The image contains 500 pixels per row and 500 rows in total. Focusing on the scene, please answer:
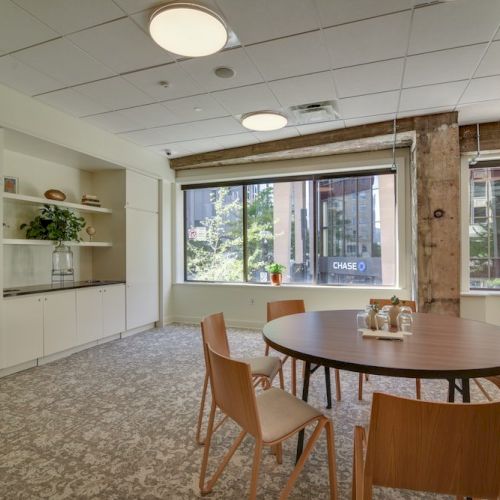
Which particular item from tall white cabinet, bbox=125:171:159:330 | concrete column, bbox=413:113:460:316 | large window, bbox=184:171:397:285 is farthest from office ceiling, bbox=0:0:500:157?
large window, bbox=184:171:397:285

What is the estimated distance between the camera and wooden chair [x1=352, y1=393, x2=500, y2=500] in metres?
0.96

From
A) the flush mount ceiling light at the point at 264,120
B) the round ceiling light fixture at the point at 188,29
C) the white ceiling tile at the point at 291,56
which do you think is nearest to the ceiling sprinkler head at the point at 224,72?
the white ceiling tile at the point at 291,56

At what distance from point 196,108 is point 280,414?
10.7ft

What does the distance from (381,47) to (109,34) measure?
2077mm

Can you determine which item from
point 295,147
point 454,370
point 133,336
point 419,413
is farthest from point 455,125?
point 133,336

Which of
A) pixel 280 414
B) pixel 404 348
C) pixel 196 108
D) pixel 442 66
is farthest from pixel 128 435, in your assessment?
pixel 442 66

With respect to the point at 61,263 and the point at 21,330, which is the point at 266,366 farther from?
the point at 61,263

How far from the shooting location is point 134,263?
5059 millimetres

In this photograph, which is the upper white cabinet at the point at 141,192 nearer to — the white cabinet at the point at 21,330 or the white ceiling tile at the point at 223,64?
the white cabinet at the point at 21,330

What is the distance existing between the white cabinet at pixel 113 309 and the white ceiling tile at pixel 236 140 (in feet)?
8.40

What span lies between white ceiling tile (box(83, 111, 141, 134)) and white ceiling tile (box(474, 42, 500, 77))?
11.9 feet

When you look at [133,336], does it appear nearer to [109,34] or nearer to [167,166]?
[167,166]

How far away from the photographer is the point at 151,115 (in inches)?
155

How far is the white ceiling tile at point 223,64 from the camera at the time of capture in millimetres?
2761
